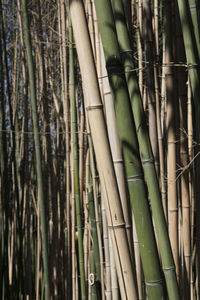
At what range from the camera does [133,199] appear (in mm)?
533

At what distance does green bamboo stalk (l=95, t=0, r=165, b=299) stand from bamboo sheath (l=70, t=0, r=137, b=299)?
20 mm

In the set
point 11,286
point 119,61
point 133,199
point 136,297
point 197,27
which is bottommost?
point 11,286

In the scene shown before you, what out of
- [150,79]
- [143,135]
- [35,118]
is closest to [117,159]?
Answer: [143,135]

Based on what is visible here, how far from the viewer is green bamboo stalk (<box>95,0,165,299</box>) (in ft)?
1.67

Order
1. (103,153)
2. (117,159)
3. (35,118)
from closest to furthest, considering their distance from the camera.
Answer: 1. (103,153)
2. (117,159)
3. (35,118)

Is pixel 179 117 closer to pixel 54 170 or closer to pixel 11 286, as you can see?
pixel 54 170

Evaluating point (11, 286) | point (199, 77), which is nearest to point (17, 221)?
point (11, 286)

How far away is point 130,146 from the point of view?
516 mm

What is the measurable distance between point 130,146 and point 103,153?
3cm

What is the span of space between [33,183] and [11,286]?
67 cm

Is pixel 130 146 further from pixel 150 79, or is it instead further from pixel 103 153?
pixel 150 79

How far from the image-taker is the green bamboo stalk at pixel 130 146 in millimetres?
508

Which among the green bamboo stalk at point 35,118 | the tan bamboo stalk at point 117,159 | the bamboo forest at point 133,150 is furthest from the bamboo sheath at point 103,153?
the green bamboo stalk at point 35,118

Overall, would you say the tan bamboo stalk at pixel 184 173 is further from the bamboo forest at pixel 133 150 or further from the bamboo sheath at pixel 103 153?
the bamboo sheath at pixel 103 153
